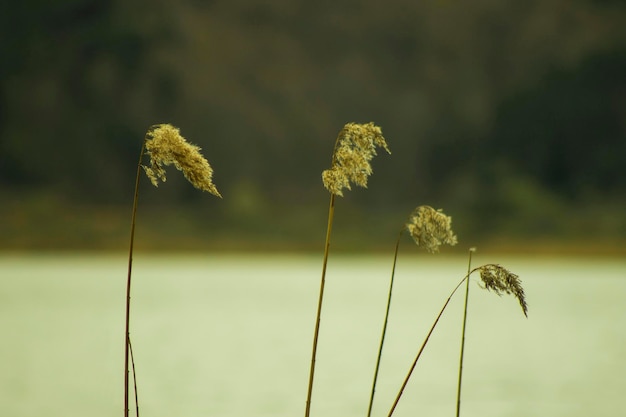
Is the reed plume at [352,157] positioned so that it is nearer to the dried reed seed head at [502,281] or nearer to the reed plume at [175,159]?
the reed plume at [175,159]

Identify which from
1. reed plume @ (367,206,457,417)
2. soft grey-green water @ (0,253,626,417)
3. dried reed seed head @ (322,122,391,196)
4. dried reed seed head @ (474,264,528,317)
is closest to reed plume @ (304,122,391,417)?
dried reed seed head @ (322,122,391,196)

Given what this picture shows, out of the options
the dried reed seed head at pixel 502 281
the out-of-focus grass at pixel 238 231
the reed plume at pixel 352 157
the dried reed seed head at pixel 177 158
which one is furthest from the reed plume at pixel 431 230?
the out-of-focus grass at pixel 238 231

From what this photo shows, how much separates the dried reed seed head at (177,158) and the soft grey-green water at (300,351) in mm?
7643

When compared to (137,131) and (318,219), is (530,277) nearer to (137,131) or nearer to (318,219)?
(318,219)

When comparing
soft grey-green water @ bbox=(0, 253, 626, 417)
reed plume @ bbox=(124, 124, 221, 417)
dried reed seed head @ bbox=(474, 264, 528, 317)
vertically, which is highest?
reed plume @ bbox=(124, 124, 221, 417)

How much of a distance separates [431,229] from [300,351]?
15.9m

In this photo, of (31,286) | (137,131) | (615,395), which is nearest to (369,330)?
(615,395)

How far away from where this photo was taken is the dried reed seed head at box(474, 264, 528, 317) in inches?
151

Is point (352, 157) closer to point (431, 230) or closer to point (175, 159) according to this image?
point (431, 230)

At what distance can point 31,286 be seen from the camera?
47.0 meters

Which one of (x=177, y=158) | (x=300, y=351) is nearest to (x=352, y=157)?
(x=177, y=158)

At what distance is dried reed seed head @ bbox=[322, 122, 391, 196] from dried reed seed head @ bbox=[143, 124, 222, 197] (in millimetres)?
453

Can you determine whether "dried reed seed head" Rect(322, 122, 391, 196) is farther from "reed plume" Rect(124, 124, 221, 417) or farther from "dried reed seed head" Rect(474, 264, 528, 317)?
"dried reed seed head" Rect(474, 264, 528, 317)

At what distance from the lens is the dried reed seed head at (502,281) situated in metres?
3.84
